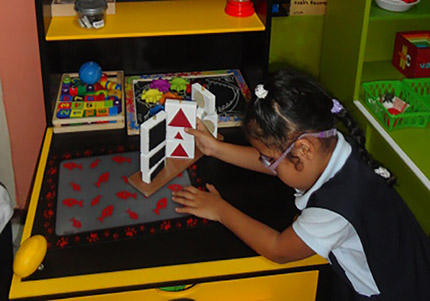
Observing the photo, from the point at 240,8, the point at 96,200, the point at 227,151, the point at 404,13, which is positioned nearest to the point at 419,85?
the point at 404,13

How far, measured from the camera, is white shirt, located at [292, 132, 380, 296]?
46.6 inches

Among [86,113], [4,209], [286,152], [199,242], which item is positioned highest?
[286,152]

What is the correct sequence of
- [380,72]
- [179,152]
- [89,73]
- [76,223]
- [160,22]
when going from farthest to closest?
[380,72], [89,73], [160,22], [179,152], [76,223]

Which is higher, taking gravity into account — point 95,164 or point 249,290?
point 95,164

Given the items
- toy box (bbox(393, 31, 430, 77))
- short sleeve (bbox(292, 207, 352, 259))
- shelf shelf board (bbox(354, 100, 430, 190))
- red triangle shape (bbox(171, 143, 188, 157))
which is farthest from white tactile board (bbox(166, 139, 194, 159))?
toy box (bbox(393, 31, 430, 77))

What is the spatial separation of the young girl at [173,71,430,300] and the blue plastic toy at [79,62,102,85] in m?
0.66

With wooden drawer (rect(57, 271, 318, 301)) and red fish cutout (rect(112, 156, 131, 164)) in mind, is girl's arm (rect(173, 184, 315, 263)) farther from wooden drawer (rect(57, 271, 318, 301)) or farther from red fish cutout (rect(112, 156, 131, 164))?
red fish cutout (rect(112, 156, 131, 164))

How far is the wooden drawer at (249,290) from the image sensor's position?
1253 millimetres

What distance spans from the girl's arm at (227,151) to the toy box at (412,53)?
0.81 metres

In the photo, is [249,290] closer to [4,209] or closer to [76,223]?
[76,223]

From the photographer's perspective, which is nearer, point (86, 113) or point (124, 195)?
point (124, 195)

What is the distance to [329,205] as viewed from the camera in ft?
3.86

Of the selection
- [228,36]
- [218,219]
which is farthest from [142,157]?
[228,36]

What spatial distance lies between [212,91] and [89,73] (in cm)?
38
